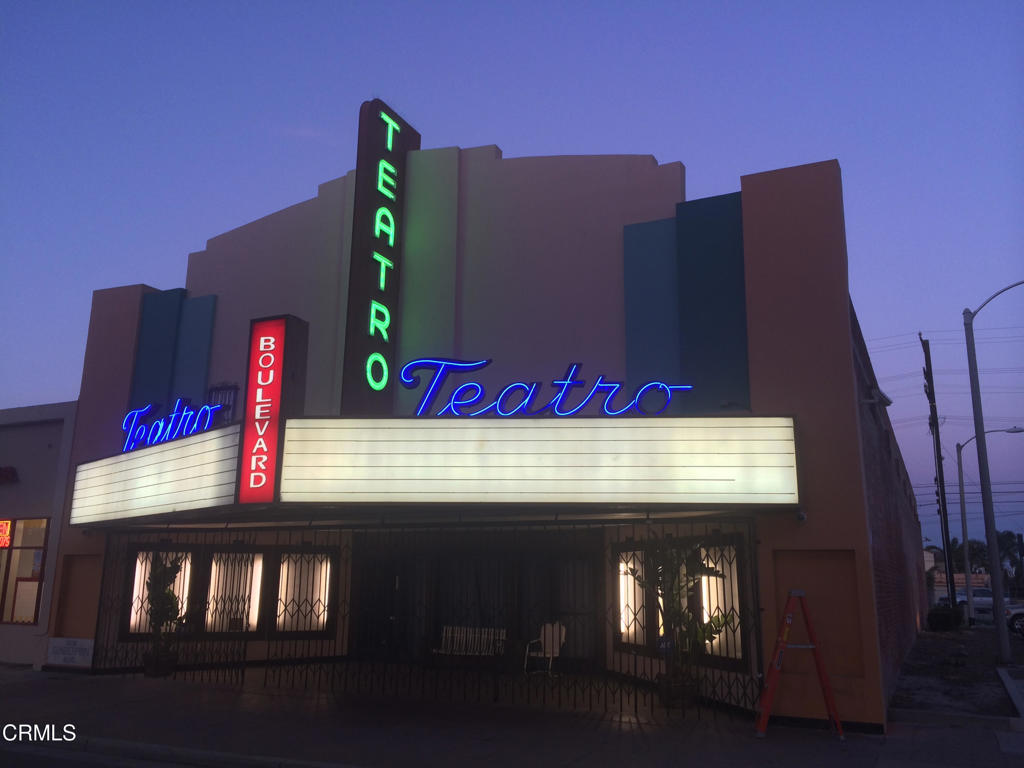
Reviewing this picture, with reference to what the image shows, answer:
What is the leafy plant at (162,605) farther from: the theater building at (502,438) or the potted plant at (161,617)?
the theater building at (502,438)

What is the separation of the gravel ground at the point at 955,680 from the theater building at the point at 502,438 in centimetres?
64

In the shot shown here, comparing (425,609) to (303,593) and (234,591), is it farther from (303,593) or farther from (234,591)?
(234,591)

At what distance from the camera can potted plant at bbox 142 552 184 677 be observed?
52.7 ft

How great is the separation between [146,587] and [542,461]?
10.6 m

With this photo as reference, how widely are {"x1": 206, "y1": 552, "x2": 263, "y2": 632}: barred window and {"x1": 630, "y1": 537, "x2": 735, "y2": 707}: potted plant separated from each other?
954 centimetres

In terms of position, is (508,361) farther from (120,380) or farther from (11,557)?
(11,557)

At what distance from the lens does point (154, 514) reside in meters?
13.9

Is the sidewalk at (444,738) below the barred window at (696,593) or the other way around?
below

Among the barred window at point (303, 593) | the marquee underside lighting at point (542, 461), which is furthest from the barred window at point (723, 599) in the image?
the barred window at point (303, 593)

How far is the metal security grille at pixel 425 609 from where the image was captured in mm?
14227

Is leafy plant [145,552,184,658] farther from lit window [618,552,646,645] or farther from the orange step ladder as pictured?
the orange step ladder

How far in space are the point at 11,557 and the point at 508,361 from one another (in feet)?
43.7

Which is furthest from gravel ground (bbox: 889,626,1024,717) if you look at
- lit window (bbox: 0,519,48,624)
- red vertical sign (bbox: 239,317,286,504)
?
lit window (bbox: 0,519,48,624)

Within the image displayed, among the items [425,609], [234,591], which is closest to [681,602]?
[425,609]
